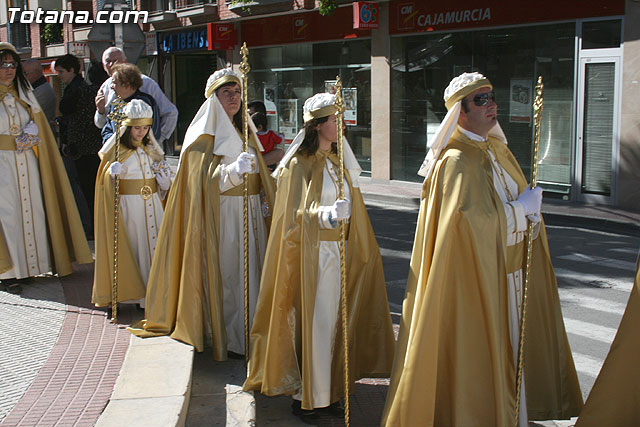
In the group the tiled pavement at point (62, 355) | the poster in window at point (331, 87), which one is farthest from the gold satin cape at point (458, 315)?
the tiled pavement at point (62, 355)

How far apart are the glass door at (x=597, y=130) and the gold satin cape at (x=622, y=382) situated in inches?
385

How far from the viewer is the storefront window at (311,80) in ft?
59.3

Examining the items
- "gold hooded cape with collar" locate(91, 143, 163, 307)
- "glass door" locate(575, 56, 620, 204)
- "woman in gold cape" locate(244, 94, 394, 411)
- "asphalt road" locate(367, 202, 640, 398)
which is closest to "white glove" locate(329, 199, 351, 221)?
"woman in gold cape" locate(244, 94, 394, 411)

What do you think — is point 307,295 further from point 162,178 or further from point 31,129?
point 31,129

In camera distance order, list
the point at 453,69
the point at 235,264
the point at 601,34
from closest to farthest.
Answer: the point at 235,264, the point at 601,34, the point at 453,69

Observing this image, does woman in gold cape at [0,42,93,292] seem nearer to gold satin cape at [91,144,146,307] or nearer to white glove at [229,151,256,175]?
gold satin cape at [91,144,146,307]

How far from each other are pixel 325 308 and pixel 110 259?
2.59m

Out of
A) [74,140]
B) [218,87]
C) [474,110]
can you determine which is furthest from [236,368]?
[74,140]

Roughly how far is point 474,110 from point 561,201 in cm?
1021

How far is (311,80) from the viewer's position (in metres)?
19.8

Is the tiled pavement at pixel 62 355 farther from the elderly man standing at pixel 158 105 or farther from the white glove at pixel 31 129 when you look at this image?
the elderly man standing at pixel 158 105

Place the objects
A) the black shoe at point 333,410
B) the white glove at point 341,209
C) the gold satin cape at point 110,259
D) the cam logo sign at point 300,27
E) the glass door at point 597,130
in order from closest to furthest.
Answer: the white glove at point 341,209, the black shoe at point 333,410, the gold satin cape at point 110,259, the glass door at point 597,130, the cam logo sign at point 300,27

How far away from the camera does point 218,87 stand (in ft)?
17.6

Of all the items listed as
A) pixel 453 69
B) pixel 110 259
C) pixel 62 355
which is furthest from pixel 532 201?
pixel 453 69
